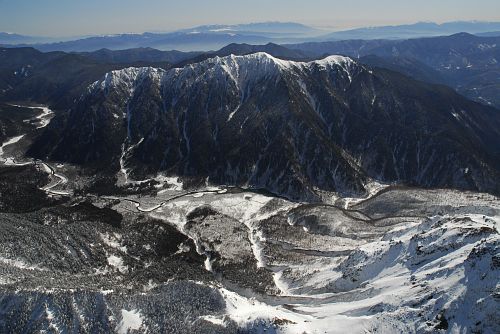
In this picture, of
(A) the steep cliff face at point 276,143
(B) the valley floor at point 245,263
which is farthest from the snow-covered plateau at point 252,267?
(A) the steep cliff face at point 276,143

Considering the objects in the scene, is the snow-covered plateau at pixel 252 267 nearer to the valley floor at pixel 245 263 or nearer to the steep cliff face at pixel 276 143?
the valley floor at pixel 245 263

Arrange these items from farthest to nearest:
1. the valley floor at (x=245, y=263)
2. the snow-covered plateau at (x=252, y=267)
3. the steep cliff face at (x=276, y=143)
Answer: the steep cliff face at (x=276, y=143) → the valley floor at (x=245, y=263) → the snow-covered plateau at (x=252, y=267)

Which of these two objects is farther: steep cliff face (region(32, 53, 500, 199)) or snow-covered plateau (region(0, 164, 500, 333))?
steep cliff face (region(32, 53, 500, 199))

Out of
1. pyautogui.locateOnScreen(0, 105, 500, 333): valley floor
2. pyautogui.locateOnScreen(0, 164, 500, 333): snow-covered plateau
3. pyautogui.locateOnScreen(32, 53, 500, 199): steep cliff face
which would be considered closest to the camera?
pyautogui.locateOnScreen(0, 164, 500, 333): snow-covered plateau

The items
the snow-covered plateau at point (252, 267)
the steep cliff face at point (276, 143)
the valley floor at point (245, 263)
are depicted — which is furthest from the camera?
the steep cliff face at point (276, 143)

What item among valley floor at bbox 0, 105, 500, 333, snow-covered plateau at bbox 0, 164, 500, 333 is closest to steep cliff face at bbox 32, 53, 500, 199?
valley floor at bbox 0, 105, 500, 333

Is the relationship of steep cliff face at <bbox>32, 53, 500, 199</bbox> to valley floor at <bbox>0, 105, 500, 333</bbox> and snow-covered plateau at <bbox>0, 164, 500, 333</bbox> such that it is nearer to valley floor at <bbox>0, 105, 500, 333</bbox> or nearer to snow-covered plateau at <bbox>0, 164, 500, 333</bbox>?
valley floor at <bbox>0, 105, 500, 333</bbox>

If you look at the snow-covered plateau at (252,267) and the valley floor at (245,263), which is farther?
the valley floor at (245,263)

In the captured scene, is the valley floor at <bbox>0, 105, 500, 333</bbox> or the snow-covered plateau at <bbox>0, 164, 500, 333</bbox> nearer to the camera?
the snow-covered plateau at <bbox>0, 164, 500, 333</bbox>

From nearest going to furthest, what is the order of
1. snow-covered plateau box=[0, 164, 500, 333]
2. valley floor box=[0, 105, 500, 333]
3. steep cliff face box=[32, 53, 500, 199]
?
snow-covered plateau box=[0, 164, 500, 333]
valley floor box=[0, 105, 500, 333]
steep cliff face box=[32, 53, 500, 199]

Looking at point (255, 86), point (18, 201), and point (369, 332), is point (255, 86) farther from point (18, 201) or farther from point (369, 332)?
point (369, 332)

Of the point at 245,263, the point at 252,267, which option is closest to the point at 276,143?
the point at 245,263
